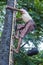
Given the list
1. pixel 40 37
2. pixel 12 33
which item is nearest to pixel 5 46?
pixel 12 33

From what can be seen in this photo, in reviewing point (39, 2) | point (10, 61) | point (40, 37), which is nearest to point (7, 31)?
point (10, 61)

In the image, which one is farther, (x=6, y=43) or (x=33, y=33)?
(x=33, y=33)

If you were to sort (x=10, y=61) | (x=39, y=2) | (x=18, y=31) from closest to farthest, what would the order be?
(x=10, y=61)
(x=18, y=31)
(x=39, y=2)

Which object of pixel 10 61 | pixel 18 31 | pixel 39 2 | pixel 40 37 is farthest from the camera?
pixel 40 37

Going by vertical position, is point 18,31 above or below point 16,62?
above

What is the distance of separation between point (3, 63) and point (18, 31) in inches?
29.7

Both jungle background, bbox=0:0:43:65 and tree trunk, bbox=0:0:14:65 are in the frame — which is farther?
jungle background, bbox=0:0:43:65

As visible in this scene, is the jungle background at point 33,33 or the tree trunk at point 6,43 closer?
the tree trunk at point 6,43

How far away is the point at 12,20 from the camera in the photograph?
486 cm

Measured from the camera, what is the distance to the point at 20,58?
22.1ft

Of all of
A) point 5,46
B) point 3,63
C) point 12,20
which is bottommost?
point 3,63

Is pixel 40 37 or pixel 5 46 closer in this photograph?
pixel 5 46

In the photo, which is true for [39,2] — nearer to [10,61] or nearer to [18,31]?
[18,31]

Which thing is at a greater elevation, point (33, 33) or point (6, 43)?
point (6, 43)
